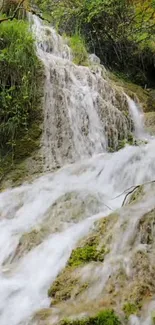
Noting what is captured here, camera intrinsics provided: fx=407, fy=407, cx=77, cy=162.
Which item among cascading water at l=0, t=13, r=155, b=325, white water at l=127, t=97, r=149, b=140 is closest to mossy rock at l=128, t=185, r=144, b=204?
cascading water at l=0, t=13, r=155, b=325

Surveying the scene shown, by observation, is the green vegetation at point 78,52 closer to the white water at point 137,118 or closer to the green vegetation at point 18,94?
the white water at point 137,118

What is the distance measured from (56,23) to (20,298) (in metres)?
8.25

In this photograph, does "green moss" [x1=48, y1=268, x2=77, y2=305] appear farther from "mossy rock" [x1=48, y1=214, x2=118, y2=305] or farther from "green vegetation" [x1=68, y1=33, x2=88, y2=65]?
"green vegetation" [x1=68, y1=33, x2=88, y2=65]

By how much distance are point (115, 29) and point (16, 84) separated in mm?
Answer: 4439

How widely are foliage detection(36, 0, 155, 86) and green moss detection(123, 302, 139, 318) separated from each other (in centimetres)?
788

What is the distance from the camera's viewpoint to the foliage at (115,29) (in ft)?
31.4

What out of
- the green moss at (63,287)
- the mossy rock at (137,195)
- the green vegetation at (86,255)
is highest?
the mossy rock at (137,195)

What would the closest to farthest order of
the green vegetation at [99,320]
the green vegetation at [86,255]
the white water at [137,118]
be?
1. the green vegetation at [99,320]
2. the green vegetation at [86,255]
3. the white water at [137,118]

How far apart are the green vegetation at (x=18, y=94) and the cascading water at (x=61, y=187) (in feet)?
0.64

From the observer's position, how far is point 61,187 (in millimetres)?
4797

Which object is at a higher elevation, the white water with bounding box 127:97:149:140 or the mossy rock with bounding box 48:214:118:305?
the white water with bounding box 127:97:149:140

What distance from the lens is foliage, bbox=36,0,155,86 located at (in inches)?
376

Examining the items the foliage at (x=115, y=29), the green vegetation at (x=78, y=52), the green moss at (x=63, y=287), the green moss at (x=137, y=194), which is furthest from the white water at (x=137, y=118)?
the green moss at (x=63, y=287)

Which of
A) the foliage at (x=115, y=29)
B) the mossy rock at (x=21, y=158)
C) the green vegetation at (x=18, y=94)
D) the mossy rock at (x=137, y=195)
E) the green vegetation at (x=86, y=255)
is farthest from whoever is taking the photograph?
the foliage at (x=115, y=29)
